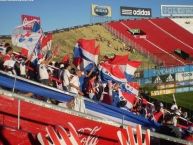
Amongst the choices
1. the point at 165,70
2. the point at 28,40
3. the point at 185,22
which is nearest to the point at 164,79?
the point at 165,70

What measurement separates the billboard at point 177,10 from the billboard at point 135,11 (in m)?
3.14

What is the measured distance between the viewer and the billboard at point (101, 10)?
74.9 meters

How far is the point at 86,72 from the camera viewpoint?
12773 millimetres

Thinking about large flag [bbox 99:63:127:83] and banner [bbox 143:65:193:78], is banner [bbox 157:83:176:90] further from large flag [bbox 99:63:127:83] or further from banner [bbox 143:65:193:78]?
large flag [bbox 99:63:127:83]

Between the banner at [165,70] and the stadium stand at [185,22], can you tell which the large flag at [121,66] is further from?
the stadium stand at [185,22]

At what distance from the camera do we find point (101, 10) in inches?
3039

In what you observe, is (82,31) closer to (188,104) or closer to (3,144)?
(188,104)

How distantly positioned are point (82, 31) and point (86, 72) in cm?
4802

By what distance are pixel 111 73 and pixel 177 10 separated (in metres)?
71.0

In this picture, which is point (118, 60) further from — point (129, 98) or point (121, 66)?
point (129, 98)

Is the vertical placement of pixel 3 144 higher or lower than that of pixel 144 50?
higher

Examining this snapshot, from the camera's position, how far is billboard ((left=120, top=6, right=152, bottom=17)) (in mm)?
79769

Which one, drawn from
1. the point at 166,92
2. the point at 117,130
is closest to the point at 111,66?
the point at 117,130

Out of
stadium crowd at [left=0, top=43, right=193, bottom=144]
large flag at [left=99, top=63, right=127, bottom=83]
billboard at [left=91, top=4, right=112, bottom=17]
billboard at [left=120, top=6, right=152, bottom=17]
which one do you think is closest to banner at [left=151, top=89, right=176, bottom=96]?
large flag at [left=99, top=63, right=127, bottom=83]
